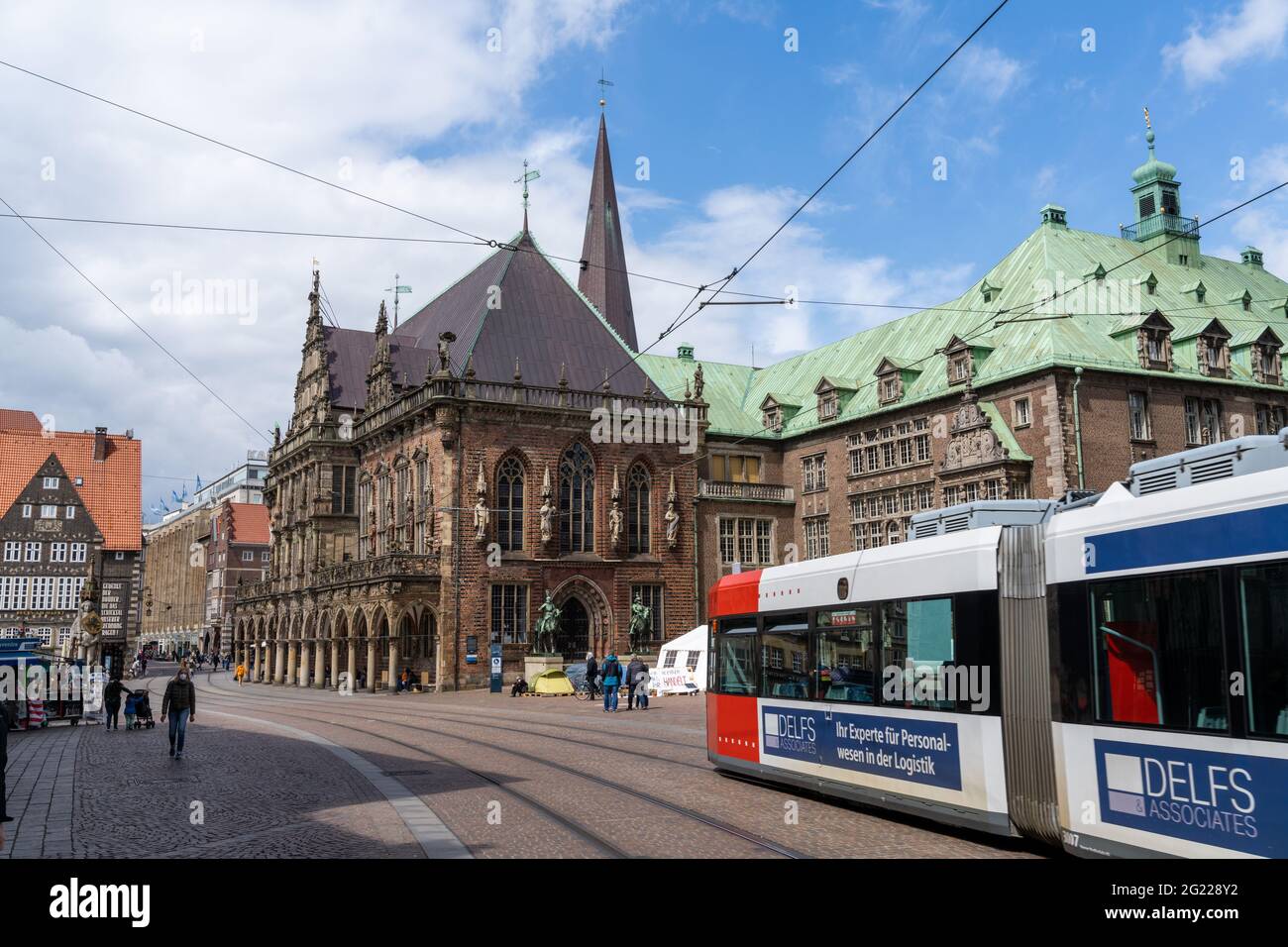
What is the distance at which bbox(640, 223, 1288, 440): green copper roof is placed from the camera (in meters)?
39.2

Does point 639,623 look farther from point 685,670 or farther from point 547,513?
point 685,670

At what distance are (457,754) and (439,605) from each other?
83.2 ft

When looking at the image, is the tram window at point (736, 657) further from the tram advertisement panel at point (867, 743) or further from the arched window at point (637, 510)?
the arched window at point (637, 510)

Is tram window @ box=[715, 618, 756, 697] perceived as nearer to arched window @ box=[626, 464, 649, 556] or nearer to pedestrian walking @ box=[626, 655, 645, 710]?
pedestrian walking @ box=[626, 655, 645, 710]

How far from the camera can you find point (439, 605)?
4328 cm

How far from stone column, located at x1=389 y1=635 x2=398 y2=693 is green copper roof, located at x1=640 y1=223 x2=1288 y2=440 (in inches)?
708

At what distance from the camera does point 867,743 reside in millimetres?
11797

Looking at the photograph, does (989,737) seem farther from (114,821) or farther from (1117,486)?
(114,821)

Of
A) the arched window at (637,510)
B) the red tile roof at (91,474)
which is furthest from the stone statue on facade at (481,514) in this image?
the red tile roof at (91,474)

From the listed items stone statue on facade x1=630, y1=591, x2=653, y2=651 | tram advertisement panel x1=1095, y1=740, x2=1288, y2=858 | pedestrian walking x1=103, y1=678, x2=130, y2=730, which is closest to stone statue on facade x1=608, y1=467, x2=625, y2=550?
stone statue on facade x1=630, y1=591, x2=653, y2=651

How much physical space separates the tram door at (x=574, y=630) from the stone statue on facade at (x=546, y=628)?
1.84m

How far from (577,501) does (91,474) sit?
4332 centimetres
